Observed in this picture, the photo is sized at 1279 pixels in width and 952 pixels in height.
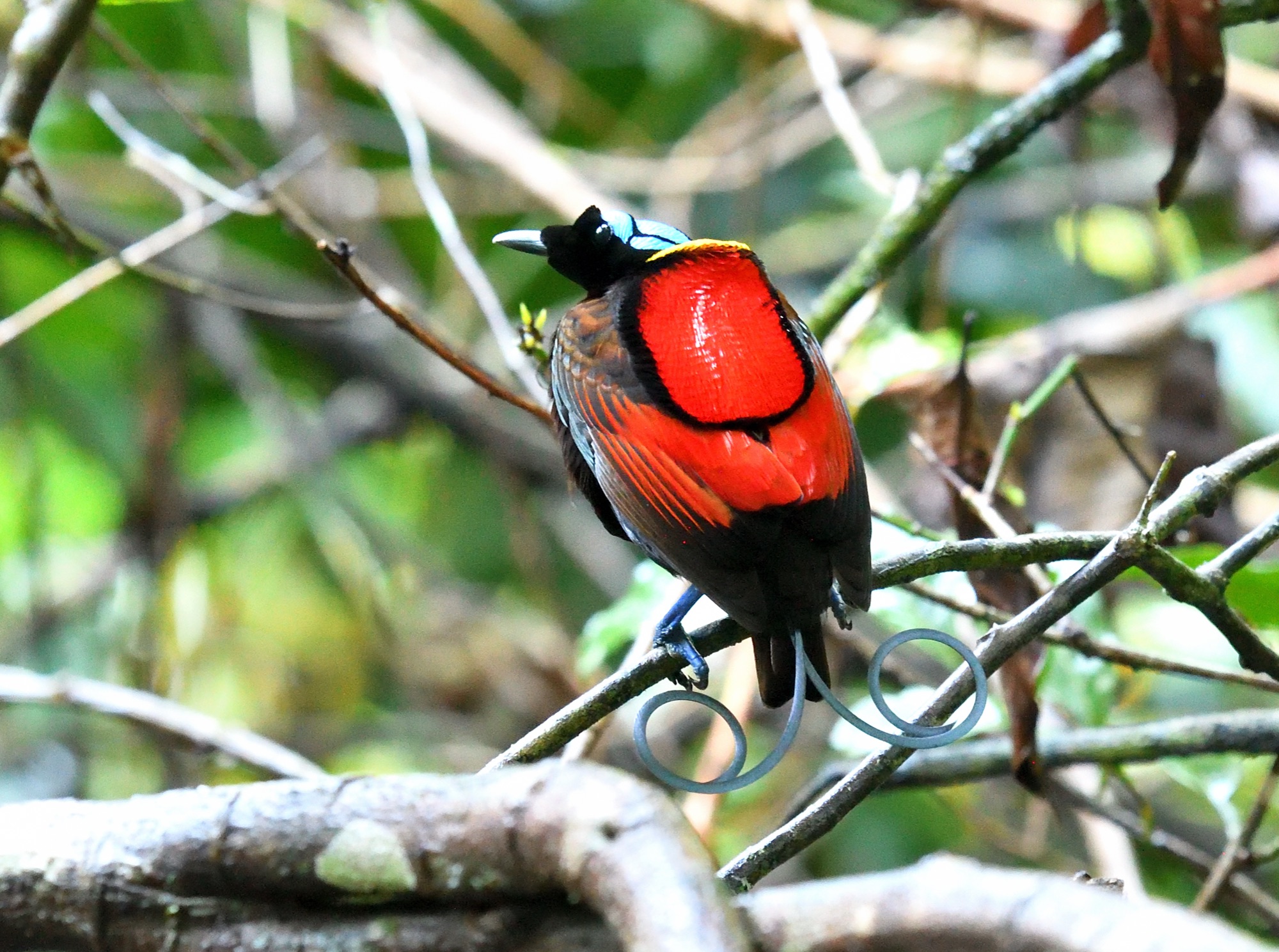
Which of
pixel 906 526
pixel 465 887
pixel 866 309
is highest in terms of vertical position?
pixel 866 309

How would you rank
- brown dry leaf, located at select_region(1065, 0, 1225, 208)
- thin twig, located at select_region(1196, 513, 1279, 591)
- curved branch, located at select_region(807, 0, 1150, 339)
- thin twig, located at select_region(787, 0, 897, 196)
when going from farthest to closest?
1. thin twig, located at select_region(787, 0, 897, 196)
2. curved branch, located at select_region(807, 0, 1150, 339)
3. brown dry leaf, located at select_region(1065, 0, 1225, 208)
4. thin twig, located at select_region(1196, 513, 1279, 591)

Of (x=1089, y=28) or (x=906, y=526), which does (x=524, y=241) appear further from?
(x=1089, y=28)

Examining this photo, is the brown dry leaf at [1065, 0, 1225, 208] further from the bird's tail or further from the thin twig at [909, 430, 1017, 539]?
the bird's tail

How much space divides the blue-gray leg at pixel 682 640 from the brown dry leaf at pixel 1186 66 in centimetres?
124

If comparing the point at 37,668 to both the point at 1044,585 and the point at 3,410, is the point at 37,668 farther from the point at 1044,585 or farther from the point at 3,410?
the point at 1044,585

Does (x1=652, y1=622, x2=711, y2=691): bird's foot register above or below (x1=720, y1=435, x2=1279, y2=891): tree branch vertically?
above

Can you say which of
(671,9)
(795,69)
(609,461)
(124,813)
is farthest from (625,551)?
(124,813)

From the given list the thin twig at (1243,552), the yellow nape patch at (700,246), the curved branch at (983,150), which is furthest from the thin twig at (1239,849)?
the yellow nape patch at (700,246)

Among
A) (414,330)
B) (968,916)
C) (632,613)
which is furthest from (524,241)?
(968,916)

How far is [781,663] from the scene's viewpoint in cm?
164

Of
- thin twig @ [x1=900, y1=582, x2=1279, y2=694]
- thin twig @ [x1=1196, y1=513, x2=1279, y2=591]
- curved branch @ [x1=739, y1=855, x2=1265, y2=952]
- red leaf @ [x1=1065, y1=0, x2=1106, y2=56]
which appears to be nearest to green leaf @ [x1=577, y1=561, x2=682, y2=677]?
thin twig @ [x1=900, y1=582, x2=1279, y2=694]

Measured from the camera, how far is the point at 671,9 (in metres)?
5.80

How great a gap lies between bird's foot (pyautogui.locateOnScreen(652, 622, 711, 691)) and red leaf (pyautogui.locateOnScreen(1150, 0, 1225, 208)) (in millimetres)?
1273

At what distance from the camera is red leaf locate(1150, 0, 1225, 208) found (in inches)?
92.2
